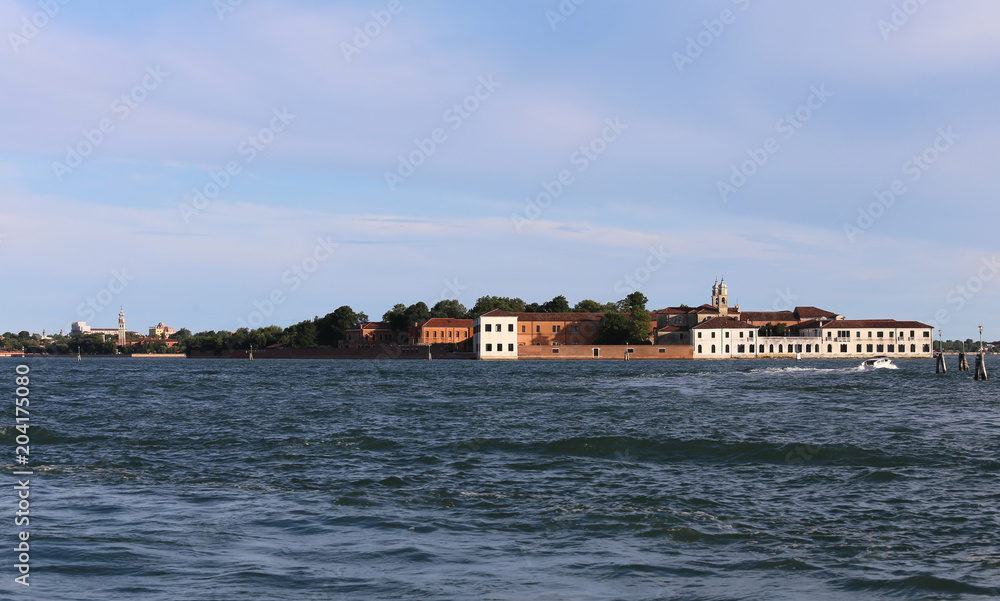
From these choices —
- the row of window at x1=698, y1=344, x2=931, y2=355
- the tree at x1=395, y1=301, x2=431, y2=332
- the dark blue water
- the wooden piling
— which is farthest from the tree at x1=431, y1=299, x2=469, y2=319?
the dark blue water

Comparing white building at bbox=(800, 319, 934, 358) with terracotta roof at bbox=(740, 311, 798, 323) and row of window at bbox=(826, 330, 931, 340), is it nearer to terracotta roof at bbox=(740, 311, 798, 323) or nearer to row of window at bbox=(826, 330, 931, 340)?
row of window at bbox=(826, 330, 931, 340)

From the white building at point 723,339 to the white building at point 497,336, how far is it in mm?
20124

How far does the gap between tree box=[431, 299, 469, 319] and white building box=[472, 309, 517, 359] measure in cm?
2670

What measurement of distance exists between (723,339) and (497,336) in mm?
25009

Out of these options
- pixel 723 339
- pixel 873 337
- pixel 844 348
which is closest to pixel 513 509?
pixel 723 339

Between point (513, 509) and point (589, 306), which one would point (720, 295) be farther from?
point (513, 509)

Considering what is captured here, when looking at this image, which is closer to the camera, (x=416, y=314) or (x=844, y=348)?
(x=844, y=348)

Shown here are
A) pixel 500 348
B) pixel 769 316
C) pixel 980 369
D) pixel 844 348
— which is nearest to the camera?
pixel 980 369

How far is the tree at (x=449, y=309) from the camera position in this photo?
12031 cm

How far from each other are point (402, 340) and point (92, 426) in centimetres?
9631

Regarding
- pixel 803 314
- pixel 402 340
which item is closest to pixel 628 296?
pixel 803 314

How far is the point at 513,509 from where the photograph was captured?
353 inches

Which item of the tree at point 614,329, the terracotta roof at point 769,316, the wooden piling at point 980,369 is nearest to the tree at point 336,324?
the tree at point 614,329

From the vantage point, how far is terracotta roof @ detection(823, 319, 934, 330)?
9725 centimetres
